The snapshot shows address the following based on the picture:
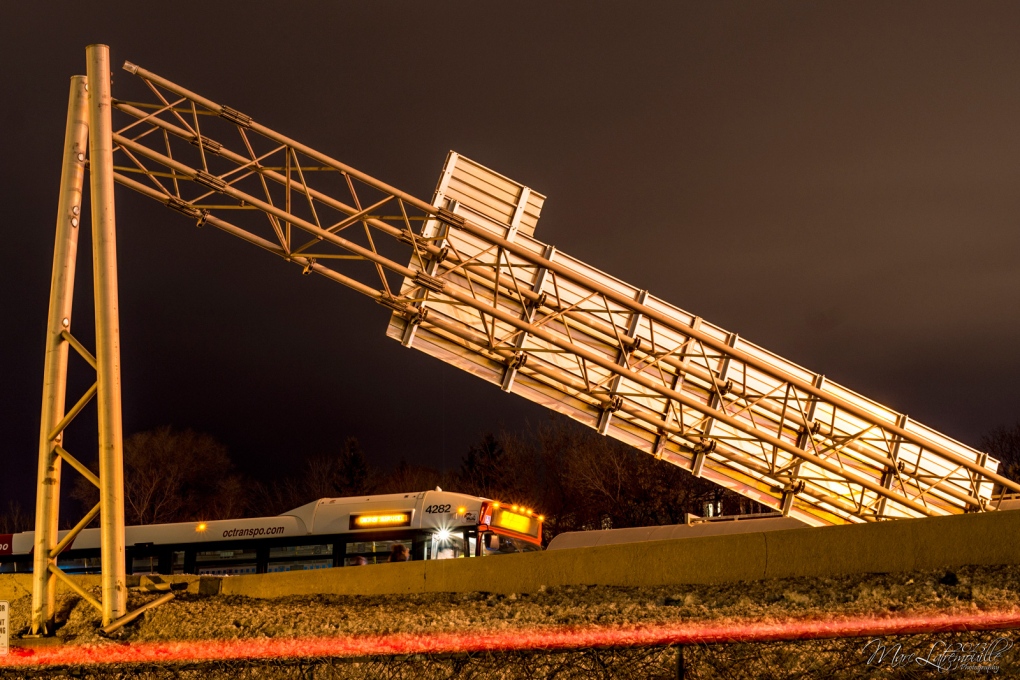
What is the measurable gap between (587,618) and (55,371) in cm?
621

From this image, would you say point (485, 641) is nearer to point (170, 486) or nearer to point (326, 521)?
point (326, 521)

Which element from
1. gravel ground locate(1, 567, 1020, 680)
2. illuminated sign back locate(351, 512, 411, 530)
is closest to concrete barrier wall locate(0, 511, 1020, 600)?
gravel ground locate(1, 567, 1020, 680)

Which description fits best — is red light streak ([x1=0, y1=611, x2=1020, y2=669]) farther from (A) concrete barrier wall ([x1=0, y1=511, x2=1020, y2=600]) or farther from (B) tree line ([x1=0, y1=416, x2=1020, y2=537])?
(B) tree line ([x1=0, y1=416, x2=1020, y2=537])

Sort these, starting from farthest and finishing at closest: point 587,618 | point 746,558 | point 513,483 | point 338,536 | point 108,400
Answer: point 513,483 → point 338,536 → point 108,400 → point 746,558 → point 587,618

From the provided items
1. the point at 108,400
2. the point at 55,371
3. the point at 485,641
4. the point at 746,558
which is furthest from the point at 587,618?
the point at 55,371

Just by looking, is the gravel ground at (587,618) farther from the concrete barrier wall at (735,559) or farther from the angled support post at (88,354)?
the angled support post at (88,354)

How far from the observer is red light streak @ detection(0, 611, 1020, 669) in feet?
18.6

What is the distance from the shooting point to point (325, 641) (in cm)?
873

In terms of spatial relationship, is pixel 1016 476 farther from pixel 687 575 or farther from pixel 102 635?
pixel 102 635

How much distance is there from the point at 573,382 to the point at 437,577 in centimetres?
391

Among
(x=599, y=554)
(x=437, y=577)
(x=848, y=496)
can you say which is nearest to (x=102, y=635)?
(x=437, y=577)

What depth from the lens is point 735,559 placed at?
9398mm

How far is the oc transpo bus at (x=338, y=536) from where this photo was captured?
1925cm

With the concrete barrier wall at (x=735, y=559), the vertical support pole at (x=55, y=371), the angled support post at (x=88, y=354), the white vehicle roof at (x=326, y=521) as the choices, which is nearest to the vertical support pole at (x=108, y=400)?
the angled support post at (x=88, y=354)
